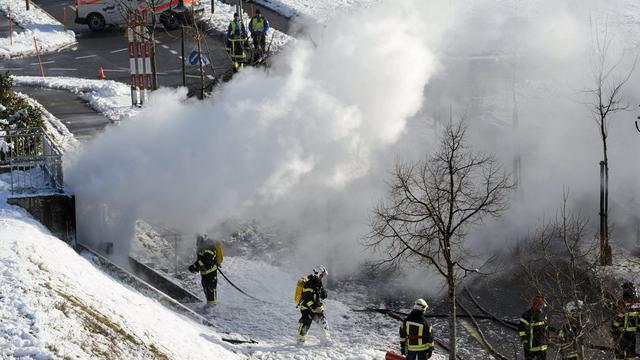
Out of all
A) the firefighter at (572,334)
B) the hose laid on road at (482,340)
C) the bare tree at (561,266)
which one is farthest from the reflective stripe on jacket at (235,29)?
the firefighter at (572,334)

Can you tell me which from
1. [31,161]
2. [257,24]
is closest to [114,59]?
[257,24]

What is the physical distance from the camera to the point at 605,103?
27766 mm

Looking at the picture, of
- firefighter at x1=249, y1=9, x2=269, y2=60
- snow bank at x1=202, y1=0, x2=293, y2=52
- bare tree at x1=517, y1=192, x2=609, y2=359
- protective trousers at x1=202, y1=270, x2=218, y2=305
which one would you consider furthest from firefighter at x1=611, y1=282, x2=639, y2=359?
snow bank at x1=202, y1=0, x2=293, y2=52

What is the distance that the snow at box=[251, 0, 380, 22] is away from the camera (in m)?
35.0

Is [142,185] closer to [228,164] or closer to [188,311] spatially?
Answer: [228,164]

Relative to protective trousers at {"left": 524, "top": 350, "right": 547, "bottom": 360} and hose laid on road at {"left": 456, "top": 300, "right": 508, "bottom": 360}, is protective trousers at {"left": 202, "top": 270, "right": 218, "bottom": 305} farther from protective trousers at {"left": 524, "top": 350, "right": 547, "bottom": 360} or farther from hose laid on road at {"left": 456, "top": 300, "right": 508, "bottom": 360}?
protective trousers at {"left": 524, "top": 350, "right": 547, "bottom": 360}

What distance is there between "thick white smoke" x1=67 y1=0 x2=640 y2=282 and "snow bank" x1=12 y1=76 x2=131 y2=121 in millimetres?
5362

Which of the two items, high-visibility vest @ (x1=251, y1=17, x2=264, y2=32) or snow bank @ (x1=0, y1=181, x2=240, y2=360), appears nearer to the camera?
snow bank @ (x1=0, y1=181, x2=240, y2=360)

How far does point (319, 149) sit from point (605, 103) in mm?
12985

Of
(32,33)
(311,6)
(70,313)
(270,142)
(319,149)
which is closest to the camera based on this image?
(70,313)

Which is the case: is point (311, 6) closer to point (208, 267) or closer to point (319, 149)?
point (319, 149)

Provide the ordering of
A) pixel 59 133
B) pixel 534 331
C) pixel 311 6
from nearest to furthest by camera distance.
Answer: pixel 534 331
pixel 59 133
pixel 311 6

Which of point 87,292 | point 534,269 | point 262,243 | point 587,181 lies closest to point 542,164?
point 587,181

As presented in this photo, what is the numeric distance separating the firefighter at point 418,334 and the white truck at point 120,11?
21.0 meters
